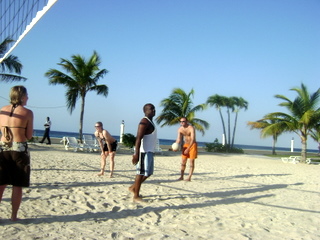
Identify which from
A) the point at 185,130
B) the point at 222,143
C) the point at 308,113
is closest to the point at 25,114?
the point at 185,130

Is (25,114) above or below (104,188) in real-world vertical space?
above

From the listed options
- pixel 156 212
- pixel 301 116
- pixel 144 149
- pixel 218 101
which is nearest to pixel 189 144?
pixel 144 149

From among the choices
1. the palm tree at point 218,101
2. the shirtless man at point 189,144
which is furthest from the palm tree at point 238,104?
the shirtless man at point 189,144

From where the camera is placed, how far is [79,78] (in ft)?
59.9

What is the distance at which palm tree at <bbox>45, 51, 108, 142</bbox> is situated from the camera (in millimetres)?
18062

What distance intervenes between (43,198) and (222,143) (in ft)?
72.1

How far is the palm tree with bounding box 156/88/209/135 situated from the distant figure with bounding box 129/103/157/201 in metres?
15.8

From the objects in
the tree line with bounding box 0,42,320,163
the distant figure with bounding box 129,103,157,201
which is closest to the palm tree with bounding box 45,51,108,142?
the tree line with bounding box 0,42,320,163

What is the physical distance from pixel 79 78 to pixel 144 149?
48.0 ft

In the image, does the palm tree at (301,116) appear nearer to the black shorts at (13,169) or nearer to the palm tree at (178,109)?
the palm tree at (178,109)

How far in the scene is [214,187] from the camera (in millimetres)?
6457

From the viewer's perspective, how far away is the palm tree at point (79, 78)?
18062 millimetres

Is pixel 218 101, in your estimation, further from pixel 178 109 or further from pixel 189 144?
pixel 189 144

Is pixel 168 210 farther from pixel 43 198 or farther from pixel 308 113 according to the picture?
pixel 308 113
